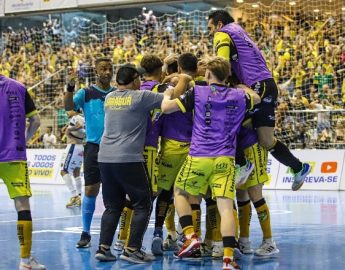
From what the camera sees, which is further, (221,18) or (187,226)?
(221,18)

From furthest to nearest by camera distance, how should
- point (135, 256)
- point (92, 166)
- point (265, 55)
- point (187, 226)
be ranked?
point (265, 55)
point (92, 166)
point (135, 256)
point (187, 226)

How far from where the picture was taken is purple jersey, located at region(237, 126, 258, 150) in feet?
25.8

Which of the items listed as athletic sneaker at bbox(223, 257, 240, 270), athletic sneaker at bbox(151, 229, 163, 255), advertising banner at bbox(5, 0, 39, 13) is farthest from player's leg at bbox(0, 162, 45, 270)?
advertising banner at bbox(5, 0, 39, 13)

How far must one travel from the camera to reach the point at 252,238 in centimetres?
932

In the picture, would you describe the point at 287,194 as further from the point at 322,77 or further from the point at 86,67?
the point at 86,67

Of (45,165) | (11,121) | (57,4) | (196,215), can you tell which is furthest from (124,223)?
(57,4)

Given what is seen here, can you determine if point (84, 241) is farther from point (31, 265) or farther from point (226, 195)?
point (226, 195)

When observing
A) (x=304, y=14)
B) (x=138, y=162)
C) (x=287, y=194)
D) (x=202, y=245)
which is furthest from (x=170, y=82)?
(x=304, y=14)

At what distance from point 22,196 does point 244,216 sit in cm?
271

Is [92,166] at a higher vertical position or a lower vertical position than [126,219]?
higher

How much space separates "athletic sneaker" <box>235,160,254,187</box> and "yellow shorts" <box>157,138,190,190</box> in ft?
2.59

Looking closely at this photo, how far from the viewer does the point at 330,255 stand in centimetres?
768

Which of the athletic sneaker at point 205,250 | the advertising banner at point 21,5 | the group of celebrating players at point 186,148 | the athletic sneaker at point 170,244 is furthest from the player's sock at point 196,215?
the advertising banner at point 21,5

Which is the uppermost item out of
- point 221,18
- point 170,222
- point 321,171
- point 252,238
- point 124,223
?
point 221,18
